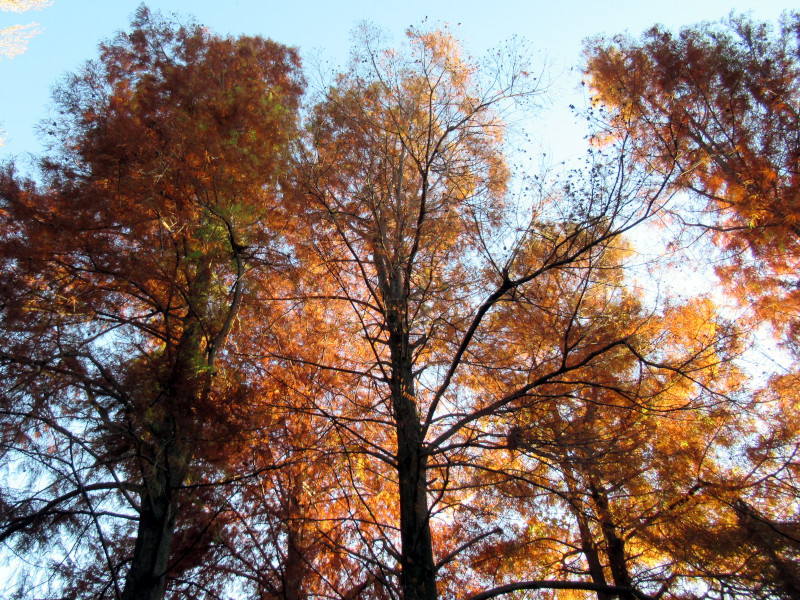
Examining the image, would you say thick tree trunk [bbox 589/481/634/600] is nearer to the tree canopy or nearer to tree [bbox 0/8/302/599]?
the tree canopy

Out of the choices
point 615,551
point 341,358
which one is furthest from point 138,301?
point 615,551

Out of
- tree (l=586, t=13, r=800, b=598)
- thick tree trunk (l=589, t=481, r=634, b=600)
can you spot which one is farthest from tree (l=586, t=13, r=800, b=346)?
thick tree trunk (l=589, t=481, r=634, b=600)

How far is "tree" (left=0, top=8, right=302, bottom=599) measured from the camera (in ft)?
13.8

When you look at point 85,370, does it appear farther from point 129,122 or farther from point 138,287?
point 129,122

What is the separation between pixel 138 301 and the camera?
Answer: 5988mm

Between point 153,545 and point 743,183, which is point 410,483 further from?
point 743,183

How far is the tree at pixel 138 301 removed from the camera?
4203 mm

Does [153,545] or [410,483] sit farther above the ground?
[410,483]

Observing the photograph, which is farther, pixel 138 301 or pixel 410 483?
pixel 138 301

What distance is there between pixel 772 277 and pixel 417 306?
20.3ft

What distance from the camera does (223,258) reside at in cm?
539

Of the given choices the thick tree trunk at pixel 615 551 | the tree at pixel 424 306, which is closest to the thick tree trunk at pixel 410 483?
the tree at pixel 424 306

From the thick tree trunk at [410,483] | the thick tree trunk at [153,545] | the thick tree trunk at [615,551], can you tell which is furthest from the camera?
the thick tree trunk at [615,551]

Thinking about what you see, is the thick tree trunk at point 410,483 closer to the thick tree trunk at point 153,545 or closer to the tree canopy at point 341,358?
the tree canopy at point 341,358
